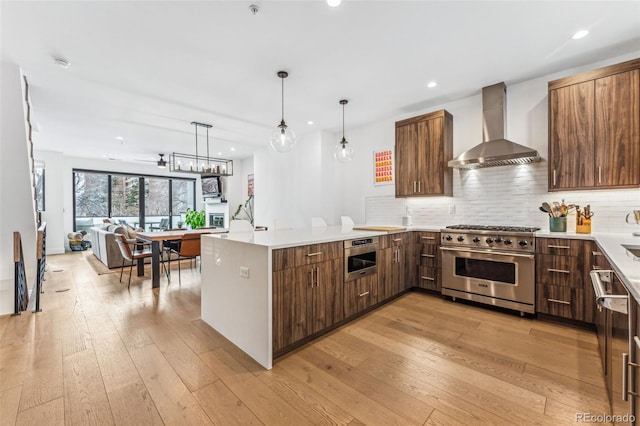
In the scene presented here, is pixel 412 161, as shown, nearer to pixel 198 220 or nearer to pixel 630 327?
pixel 630 327

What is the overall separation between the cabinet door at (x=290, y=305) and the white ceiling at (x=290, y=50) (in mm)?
2064

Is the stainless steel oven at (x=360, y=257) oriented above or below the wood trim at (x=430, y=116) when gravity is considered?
below

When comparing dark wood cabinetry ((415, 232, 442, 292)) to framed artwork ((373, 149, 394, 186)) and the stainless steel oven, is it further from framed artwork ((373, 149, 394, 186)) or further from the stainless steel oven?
framed artwork ((373, 149, 394, 186))

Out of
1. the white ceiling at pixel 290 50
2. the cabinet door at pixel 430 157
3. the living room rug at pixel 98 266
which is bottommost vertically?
the living room rug at pixel 98 266

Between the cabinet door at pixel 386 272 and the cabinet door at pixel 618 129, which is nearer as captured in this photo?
the cabinet door at pixel 618 129

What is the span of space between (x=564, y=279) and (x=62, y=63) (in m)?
5.49

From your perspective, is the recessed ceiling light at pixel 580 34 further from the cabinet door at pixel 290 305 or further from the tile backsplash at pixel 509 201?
the cabinet door at pixel 290 305

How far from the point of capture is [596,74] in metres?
2.69

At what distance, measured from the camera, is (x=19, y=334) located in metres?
2.52

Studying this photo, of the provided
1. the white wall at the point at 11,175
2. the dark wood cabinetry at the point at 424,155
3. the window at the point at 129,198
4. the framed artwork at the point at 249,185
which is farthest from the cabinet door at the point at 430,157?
the window at the point at 129,198

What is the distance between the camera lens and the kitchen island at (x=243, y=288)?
200 centimetres

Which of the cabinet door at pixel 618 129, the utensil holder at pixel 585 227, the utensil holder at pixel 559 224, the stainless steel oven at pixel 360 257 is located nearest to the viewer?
the cabinet door at pixel 618 129

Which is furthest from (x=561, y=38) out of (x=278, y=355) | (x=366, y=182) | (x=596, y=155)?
(x=278, y=355)

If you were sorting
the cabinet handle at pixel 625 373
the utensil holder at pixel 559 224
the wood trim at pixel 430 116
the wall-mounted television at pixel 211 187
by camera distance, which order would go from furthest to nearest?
the wall-mounted television at pixel 211 187
the wood trim at pixel 430 116
the utensil holder at pixel 559 224
the cabinet handle at pixel 625 373
